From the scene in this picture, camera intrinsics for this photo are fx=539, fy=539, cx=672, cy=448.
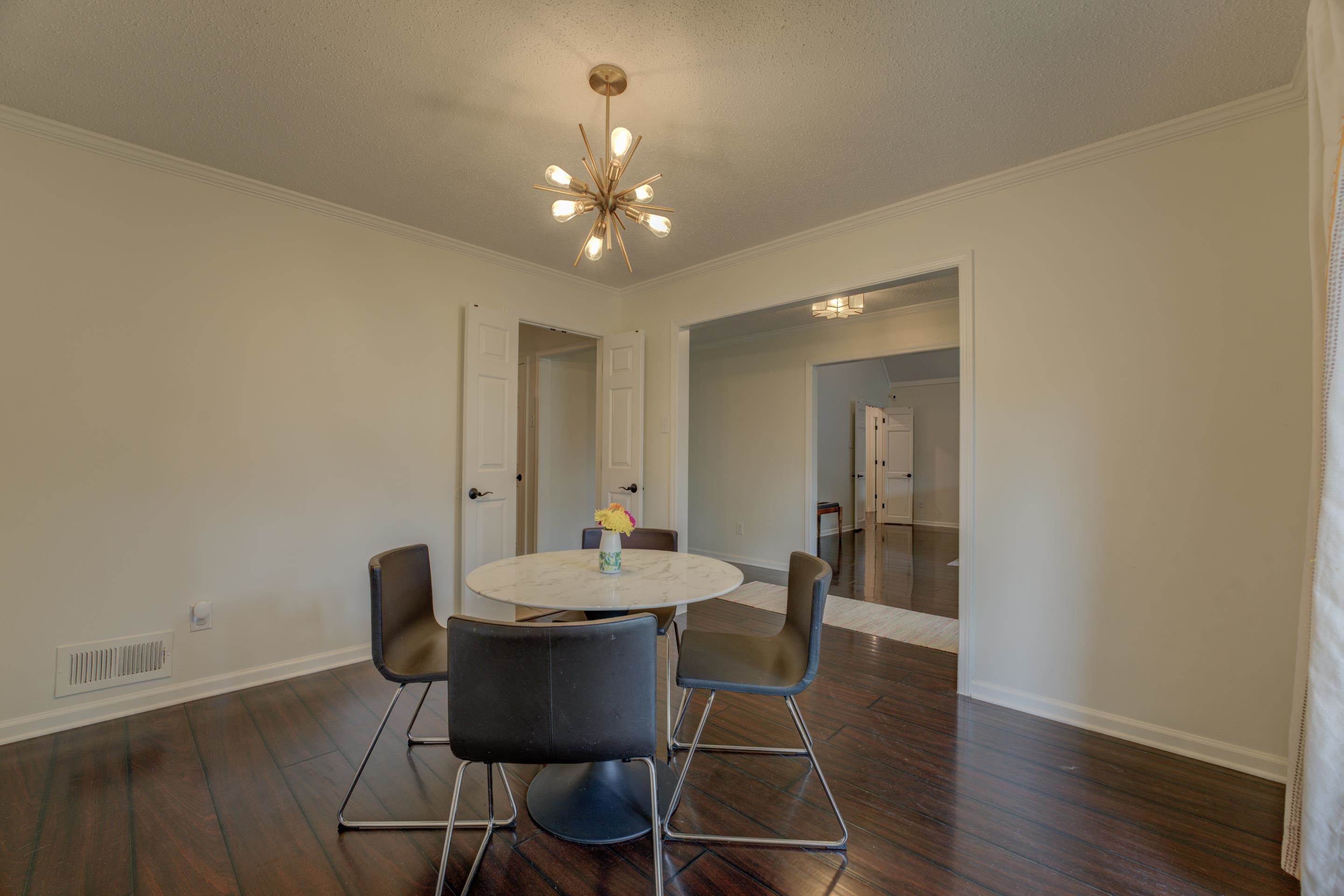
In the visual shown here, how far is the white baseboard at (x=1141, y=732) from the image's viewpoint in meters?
2.02

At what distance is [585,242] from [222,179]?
5.96 ft

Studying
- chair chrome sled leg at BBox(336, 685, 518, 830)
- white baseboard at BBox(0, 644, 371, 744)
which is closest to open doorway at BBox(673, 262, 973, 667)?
chair chrome sled leg at BBox(336, 685, 518, 830)

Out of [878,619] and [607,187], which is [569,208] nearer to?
[607,187]

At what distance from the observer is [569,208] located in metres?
2.12

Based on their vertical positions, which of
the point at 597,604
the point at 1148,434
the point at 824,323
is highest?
the point at 824,323

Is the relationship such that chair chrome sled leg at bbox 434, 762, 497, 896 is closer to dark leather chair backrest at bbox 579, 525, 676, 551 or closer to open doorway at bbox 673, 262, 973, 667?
dark leather chair backrest at bbox 579, 525, 676, 551

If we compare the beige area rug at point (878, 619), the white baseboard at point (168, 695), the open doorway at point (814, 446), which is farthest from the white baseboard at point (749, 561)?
the white baseboard at point (168, 695)

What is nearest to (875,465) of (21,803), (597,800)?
(597,800)

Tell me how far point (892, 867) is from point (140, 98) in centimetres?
378

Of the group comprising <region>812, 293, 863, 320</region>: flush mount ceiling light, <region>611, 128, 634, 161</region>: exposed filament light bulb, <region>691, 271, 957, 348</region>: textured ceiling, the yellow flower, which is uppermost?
<region>691, 271, 957, 348</region>: textured ceiling

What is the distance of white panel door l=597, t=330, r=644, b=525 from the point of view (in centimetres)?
417

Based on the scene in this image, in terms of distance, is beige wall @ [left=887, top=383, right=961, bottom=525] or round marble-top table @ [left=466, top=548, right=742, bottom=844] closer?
round marble-top table @ [left=466, top=548, right=742, bottom=844]

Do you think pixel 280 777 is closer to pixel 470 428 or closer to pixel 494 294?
pixel 470 428

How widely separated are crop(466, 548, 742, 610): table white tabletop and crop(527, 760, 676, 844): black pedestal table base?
53 centimetres
